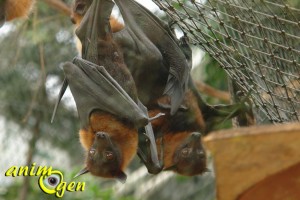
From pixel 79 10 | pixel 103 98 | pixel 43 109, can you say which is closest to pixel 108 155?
pixel 103 98

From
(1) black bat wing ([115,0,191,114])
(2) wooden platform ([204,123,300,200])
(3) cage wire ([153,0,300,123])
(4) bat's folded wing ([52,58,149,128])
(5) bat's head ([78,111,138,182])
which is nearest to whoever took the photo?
(2) wooden platform ([204,123,300,200])

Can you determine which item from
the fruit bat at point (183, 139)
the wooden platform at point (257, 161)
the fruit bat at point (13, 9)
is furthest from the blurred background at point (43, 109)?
the wooden platform at point (257, 161)

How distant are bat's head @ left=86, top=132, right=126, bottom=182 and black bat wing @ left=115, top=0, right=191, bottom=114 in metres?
0.46

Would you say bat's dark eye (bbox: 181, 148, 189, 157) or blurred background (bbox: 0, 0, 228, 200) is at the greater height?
bat's dark eye (bbox: 181, 148, 189, 157)

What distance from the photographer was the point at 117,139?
4.36m

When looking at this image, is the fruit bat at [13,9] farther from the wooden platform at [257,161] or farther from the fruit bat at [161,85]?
the wooden platform at [257,161]

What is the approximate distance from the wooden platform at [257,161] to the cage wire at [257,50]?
1929 mm

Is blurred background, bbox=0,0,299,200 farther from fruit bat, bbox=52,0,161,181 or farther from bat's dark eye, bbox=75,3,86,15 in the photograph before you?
fruit bat, bbox=52,0,161,181

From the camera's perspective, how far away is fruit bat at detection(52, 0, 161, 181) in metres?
4.14

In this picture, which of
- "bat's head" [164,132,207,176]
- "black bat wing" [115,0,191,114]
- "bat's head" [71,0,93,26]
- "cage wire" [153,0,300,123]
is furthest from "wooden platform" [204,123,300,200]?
"bat's head" [71,0,93,26]

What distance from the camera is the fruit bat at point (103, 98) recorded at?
414 cm

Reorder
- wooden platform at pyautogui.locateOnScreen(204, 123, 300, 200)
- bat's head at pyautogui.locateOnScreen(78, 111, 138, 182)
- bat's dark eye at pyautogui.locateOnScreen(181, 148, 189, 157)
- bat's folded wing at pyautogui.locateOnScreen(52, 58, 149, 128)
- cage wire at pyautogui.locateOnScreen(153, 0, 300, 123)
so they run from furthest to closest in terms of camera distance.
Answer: bat's dark eye at pyautogui.locateOnScreen(181, 148, 189, 157) < bat's head at pyautogui.locateOnScreen(78, 111, 138, 182) < bat's folded wing at pyautogui.locateOnScreen(52, 58, 149, 128) < cage wire at pyautogui.locateOnScreen(153, 0, 300, 123) < wooden platform at pyautogui.locateOnScreen(204, 123, 300, 200)

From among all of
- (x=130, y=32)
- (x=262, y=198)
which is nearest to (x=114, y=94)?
(x=130, y=32)

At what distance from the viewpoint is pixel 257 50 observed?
3.82 meters
